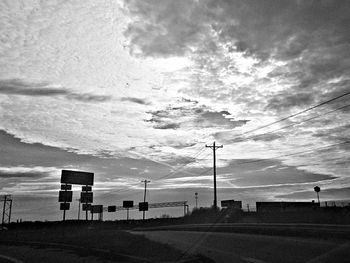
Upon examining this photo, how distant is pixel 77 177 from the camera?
60.4 metres

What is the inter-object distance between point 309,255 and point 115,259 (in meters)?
7.29

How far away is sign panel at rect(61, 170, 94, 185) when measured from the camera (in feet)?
192

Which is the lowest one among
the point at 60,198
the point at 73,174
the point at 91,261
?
the point at 91,261

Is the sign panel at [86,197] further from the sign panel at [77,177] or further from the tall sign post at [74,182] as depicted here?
the sign panel at [77,177]

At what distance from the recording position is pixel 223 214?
58938 mm

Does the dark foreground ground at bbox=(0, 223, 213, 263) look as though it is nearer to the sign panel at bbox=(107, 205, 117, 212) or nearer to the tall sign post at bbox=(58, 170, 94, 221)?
the tall sign post at bbox=(58, 170, 94, 221)

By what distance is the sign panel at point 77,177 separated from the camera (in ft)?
192

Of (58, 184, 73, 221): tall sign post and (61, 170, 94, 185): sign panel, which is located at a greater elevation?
(61, 170, 94, 185): sign panel

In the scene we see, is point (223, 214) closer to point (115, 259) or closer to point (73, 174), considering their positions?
point (73, 174)

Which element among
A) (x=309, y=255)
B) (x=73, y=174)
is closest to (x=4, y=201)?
(x=73, y=174)

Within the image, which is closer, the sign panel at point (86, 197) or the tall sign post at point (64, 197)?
the tall sign post at point (64, 197)

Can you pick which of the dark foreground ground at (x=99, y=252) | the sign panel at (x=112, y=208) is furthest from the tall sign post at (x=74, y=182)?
the sign panel at (x=112, y=208)

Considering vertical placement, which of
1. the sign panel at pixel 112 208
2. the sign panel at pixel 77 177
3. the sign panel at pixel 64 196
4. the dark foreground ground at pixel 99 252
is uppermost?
the sign panel at pixel 77 177

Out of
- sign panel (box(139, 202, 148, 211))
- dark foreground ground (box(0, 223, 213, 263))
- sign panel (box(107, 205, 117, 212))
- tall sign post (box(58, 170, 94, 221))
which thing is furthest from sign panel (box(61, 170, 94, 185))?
sign panel (box(107, 205, 117, 212))
